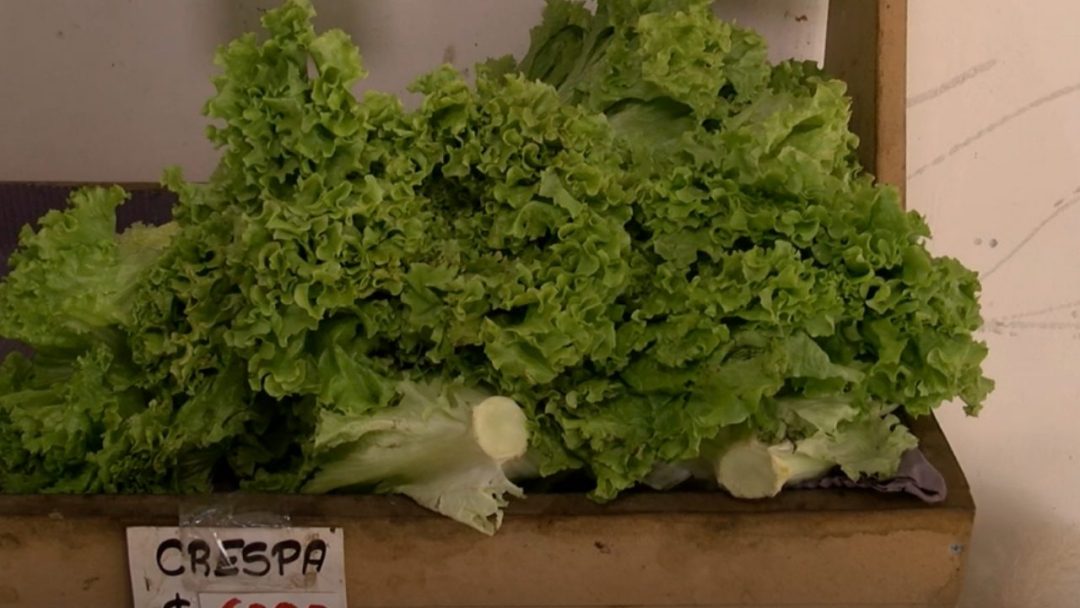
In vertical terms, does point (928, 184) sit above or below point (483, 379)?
above

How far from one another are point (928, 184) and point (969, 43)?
206 millimetres

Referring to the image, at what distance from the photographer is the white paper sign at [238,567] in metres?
0.95

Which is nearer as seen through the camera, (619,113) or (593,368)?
(593,368)

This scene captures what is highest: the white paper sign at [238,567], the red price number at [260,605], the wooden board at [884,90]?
the wooden board at [884,90]

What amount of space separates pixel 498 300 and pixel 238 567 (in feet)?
1.14

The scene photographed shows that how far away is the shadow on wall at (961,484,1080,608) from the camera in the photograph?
1295 millimetres

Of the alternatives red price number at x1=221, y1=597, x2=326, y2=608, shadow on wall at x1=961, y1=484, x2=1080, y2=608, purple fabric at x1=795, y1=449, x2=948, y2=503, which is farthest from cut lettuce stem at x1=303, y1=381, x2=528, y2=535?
shadow on wall at x1=961, y1=484, x2=1080, y2=608

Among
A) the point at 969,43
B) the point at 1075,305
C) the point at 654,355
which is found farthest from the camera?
the point at 1075,305

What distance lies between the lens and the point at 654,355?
36.9 inches

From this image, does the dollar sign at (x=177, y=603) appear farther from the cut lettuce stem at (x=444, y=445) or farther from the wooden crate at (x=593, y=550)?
the cut lettuce stem at (x=444, y=445)

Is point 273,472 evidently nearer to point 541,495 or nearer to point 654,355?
point 541,495

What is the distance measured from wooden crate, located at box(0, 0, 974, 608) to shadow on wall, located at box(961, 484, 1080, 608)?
0.42 metres

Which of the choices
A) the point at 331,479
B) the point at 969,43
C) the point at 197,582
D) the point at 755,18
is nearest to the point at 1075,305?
the point at 969,43

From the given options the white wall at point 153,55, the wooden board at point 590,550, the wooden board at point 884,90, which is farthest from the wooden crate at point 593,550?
the white wall at point 153,55
